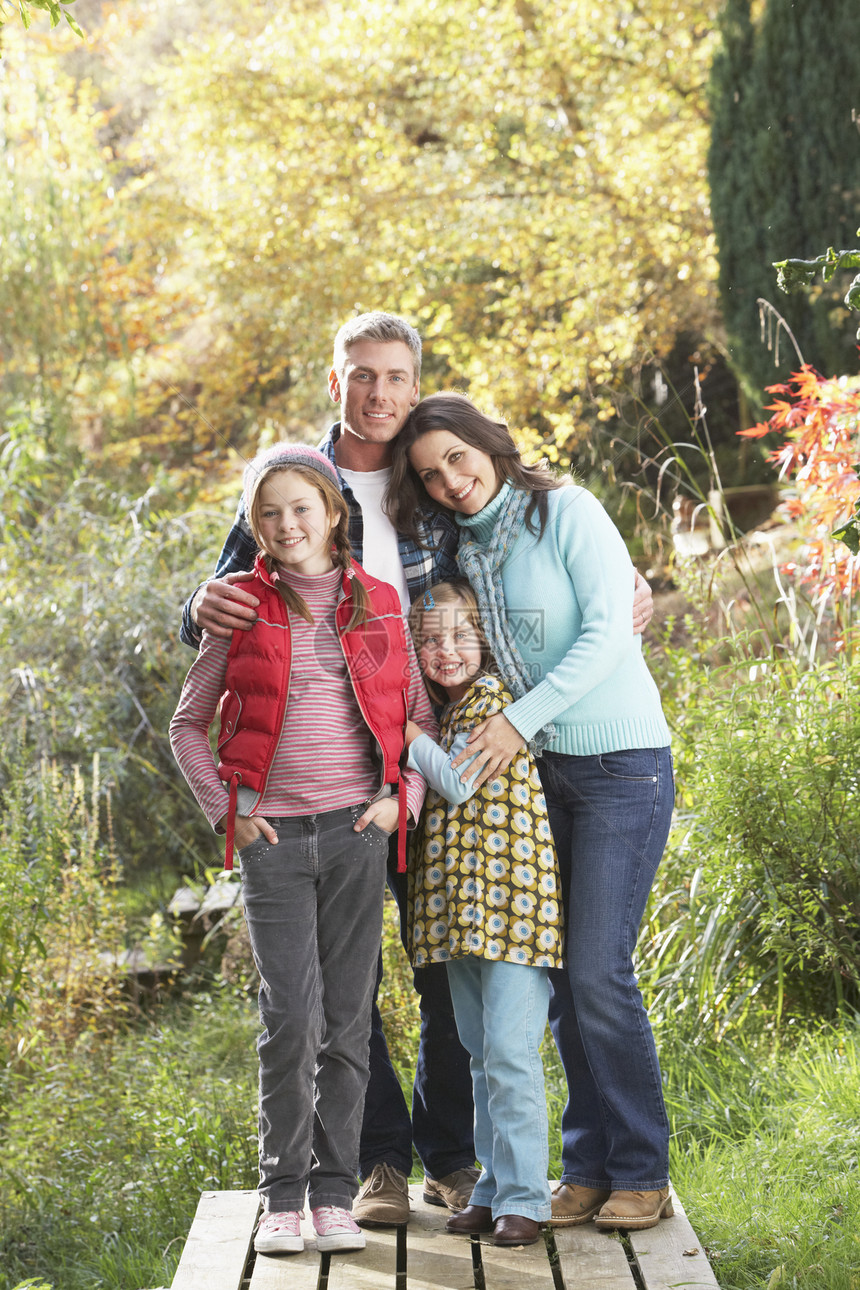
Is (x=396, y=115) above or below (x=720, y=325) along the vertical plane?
above

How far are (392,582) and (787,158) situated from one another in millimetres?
6232

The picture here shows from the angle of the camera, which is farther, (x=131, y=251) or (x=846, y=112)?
(x=131, y=251)

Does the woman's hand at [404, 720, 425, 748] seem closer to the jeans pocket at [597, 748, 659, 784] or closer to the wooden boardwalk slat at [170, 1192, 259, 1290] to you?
the jeans pocket at [597, 748, 659, 784]

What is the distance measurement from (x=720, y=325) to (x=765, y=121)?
187cm

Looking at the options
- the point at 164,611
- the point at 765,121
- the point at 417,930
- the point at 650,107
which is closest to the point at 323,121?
the point at 650,107

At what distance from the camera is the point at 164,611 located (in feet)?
16.3

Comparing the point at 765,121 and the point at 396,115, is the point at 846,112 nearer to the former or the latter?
the point at 765,121

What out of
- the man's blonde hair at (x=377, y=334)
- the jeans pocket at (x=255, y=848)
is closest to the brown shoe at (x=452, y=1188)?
the jeans pocket at (x=255, y=848)

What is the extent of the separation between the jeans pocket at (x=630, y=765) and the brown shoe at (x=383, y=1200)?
Result: 88 centimetres

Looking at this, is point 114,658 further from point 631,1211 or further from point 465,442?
point 631,1211

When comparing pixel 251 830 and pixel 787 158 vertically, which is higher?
pixel 787 158

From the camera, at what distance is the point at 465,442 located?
2.15m

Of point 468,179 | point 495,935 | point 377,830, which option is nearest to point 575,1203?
point 495,935

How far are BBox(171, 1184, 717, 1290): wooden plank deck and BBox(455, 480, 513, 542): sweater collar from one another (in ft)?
4.12
